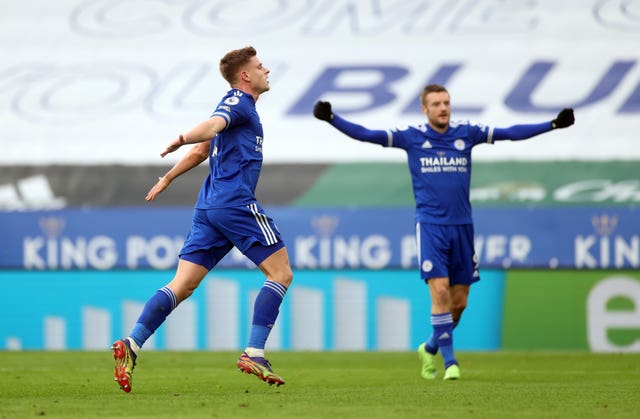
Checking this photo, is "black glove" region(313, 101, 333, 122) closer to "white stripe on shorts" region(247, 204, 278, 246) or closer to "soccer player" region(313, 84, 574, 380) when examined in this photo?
"soccer player" region(313, 84, 574, 380)

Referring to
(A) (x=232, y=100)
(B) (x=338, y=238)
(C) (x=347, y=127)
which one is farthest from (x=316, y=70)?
(A) (x=232, y=100)

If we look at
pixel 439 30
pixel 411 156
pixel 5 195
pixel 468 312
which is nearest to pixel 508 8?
pixel 439 30

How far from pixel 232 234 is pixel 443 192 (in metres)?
2.07

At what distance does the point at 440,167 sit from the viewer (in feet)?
28.7

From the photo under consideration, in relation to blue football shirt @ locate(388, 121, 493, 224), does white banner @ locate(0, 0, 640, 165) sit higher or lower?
higher

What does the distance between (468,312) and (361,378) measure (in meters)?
4.55

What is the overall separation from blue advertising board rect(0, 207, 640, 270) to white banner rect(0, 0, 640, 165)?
8.45 ft

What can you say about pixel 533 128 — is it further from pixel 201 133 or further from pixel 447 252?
pixel 201 133

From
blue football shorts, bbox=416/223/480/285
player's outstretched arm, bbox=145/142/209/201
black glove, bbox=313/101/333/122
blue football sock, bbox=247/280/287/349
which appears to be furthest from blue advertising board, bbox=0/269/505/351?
blue football sock, bbox=247/280/287/349

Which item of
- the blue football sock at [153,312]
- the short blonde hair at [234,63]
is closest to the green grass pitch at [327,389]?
the blue football sock at [153,312]

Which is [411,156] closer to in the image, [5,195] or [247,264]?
[247,264]

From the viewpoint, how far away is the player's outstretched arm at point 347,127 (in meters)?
8.04

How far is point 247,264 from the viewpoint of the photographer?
13.5 meters

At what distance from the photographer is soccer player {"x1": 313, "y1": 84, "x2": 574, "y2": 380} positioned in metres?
8.63
